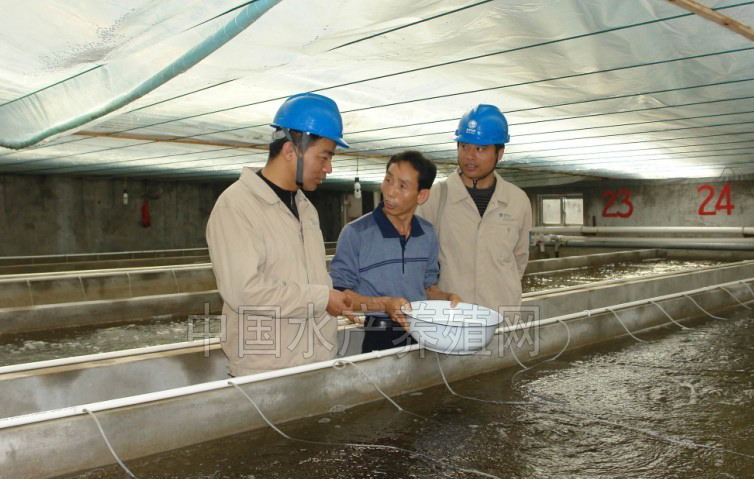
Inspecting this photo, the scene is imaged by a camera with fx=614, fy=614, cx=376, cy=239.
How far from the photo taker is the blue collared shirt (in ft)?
8.13

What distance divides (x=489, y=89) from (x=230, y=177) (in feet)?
31.5

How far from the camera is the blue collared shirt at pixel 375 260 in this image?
2479 mm

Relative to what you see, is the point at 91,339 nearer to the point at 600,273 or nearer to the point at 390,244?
the point at 390,244

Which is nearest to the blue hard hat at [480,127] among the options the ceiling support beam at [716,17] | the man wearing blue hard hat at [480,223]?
the man wearing blue hard hat at [480,223]

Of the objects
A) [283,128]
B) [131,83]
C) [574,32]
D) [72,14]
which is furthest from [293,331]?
[574,32]

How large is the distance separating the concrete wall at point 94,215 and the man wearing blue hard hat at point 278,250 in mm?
13001

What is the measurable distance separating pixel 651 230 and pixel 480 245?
10.9m

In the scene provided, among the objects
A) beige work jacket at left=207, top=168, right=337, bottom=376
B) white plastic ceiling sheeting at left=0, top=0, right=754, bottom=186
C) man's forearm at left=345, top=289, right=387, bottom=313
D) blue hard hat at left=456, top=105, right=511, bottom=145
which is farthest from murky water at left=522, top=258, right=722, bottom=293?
beige work jacket at left=207, top=168, right=337, bottom=376

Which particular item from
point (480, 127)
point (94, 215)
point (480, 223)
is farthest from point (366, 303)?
point (94, 215)

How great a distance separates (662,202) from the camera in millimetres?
13602

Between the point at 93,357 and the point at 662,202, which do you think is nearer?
the point at 93,357

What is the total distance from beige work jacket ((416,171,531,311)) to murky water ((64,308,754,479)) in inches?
16.8

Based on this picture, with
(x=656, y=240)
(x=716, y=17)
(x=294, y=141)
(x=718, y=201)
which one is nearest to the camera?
(x=294, y=141)

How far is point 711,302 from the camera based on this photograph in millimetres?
5156
